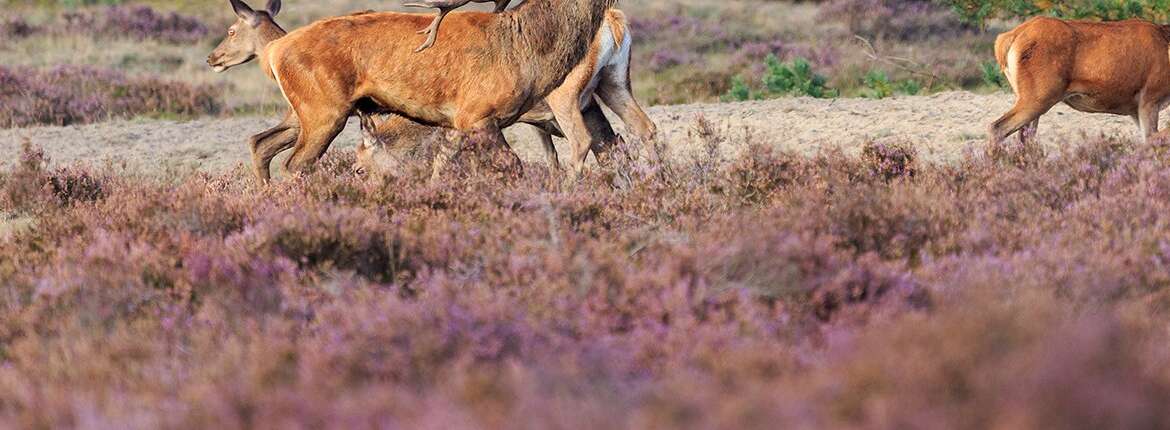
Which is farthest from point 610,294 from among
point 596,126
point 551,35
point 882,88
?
point 882,88

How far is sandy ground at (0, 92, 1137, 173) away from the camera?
11.7 m

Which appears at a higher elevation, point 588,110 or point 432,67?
point 432,67

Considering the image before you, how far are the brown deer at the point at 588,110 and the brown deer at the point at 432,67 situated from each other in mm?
461

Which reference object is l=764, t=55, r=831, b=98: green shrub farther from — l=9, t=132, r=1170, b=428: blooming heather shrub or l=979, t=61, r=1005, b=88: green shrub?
l=9, t=132, r=1170, b=428: blooming heather shrub

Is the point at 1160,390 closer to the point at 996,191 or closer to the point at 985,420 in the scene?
the point at 985,420

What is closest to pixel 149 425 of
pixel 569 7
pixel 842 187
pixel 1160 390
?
pixel 1160 390

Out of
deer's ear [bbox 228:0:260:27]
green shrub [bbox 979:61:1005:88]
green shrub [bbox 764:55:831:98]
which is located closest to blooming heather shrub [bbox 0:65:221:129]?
deer's ear [bbox 228:0:260:27]

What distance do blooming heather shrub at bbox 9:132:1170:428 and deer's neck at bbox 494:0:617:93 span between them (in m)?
1.18

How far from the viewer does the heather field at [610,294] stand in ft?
10.5

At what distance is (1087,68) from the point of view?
33.3 feet

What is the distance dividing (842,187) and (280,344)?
3634mm

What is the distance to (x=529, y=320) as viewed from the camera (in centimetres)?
453

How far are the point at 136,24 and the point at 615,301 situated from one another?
21.3 meters

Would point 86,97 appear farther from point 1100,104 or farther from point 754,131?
point 1100,104
